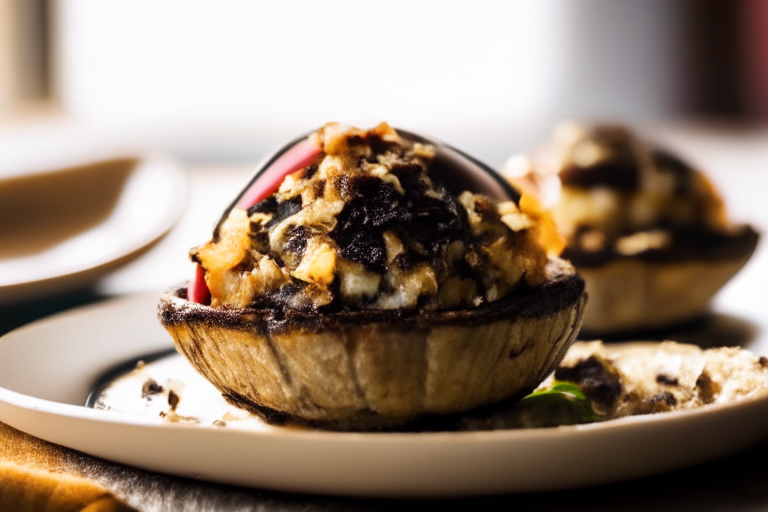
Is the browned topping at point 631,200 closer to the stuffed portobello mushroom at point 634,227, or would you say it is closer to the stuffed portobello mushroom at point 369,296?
the stuffed portobello mushroom at point 634,227

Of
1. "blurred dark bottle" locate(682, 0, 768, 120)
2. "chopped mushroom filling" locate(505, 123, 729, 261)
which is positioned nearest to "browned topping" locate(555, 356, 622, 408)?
"chopped mushroom filling" locate(505, 123, 729, 261)

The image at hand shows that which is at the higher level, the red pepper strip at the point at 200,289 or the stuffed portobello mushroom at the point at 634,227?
the red pepper strip at the point at 200,289

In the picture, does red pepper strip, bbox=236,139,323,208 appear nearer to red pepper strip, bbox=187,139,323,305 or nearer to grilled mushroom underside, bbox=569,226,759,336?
red pepper strip, bbox=187,139,323,305

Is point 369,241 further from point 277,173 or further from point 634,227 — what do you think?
point 634,227

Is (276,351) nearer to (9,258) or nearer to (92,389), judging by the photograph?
(92,389)

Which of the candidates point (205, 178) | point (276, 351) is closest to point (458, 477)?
point (276, 351)

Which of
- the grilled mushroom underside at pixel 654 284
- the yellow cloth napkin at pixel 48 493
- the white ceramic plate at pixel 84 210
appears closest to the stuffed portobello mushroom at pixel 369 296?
the yellow cloth napkin at pixel 48 493
